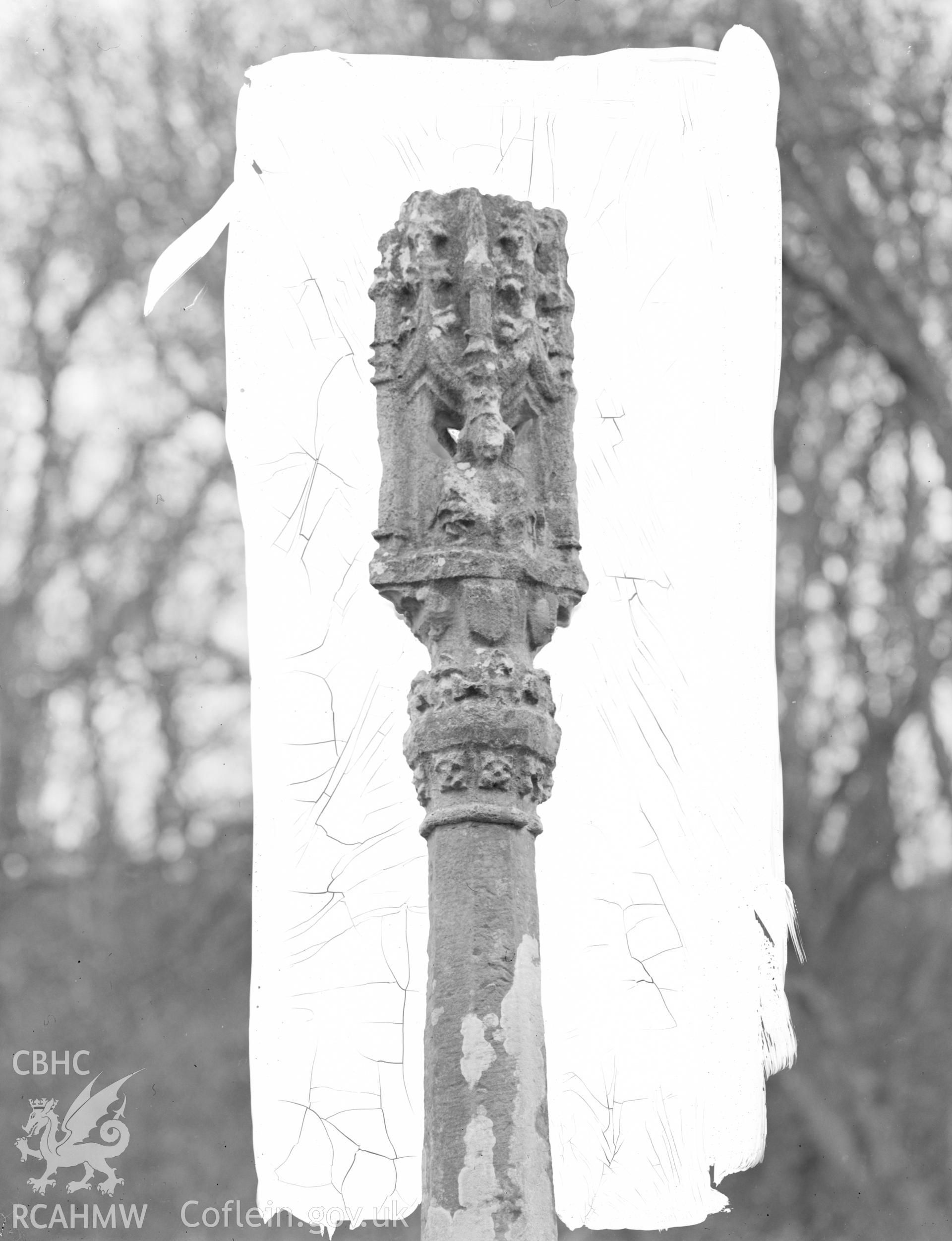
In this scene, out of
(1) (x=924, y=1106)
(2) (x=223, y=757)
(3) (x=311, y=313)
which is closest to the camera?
(3) (x=311, y=313)

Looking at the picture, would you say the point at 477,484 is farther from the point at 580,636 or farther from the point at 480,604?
the point at 580,636

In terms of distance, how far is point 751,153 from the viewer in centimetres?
815

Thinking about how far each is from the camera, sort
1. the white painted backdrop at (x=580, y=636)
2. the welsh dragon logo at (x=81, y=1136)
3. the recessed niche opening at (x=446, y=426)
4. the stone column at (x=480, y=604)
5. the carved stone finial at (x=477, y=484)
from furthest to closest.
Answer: the welsh dragon logo at (x=81, y=1136) → the white painted backdrop at (x=580, y=636) → the recessed niche opening at (x=446, y=426) → the carved stone finial at (x=477, y=484) → the stone column at (x=480, y=604)

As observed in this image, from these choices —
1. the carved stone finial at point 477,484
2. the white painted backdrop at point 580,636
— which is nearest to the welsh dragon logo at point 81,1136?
the white painted backdrop at point 580,636

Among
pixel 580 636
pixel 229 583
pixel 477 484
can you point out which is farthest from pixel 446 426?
pixel 229 583

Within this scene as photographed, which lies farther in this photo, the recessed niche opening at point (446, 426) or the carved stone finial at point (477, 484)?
the recessed niche opening at point (446, 426)

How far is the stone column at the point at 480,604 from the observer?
15.0 ft

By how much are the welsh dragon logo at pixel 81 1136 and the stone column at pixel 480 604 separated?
4.77 meters

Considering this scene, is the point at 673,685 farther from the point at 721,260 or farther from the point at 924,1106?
the point at 924,1106

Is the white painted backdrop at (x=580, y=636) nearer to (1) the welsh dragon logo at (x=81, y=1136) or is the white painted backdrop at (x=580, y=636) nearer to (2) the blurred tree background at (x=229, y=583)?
(2) the blurred tree background at (x=229, y=583)

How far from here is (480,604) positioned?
492 cm

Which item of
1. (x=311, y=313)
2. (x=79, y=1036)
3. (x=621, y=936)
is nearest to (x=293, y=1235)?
(x=79, y=1036)

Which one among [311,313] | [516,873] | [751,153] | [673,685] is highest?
[751,153]

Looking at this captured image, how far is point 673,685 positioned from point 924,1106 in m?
2.48
